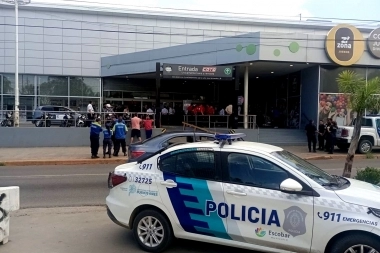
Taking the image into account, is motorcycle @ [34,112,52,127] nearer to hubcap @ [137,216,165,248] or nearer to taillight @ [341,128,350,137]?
taillight @ [341,128,350,137]

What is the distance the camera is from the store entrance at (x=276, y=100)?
94.7ft

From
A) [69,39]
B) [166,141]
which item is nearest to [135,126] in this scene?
[166,141]

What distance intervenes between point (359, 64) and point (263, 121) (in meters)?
9.90

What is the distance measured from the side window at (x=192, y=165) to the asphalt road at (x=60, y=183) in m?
3.58

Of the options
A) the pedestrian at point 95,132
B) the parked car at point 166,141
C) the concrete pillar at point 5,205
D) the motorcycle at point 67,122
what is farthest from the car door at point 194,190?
the motorcycle at point 67,122

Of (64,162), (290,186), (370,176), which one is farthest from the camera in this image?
(64,162)

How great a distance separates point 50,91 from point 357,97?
3319 centimetres

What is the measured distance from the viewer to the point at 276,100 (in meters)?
33.0

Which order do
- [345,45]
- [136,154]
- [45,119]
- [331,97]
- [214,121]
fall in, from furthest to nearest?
[214,121] → [331,97] → [345,45] → [45,119] → [136,154]

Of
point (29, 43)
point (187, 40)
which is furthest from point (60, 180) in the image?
point (187, 40)

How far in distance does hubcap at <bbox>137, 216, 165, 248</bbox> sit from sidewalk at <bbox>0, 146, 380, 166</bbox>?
35.8 ft

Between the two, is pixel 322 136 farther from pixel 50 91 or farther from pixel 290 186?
pixel 50 91

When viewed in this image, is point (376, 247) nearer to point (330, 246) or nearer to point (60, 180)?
point (330, 246)

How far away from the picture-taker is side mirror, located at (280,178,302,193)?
15.4ft
